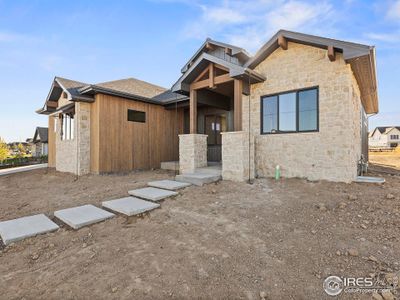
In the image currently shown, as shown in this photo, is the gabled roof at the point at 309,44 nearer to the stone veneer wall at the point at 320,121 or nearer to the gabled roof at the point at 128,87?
the stone veneer wall at the point at 320,121

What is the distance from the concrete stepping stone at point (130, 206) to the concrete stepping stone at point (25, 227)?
1127 millimetres

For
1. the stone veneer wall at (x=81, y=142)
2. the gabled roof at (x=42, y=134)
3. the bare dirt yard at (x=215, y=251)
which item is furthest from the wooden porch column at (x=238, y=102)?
the gabled roof at (x=42, y=134)

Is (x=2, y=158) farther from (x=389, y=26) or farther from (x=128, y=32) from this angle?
(x=389, y=26)

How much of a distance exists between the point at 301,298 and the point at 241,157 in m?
4.76

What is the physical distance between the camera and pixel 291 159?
6.93 m

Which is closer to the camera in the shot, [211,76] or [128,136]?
[211,76]

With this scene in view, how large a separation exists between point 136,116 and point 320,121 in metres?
8.68

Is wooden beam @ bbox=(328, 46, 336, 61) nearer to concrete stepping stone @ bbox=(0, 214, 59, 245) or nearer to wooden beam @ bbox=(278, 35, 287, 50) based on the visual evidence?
wooden beam @ bbox=(278, 35, 287, 50)

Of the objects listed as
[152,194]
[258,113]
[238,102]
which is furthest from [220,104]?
[152,194]

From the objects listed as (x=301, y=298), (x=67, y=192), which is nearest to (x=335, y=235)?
(x=301, y=298)

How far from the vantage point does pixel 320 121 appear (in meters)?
6.42

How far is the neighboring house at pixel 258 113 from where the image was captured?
243 inches

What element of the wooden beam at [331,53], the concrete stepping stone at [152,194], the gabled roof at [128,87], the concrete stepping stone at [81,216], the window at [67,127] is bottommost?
the concrete stepping stone at [81,216]

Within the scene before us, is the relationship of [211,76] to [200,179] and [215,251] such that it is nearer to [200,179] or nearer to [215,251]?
[200,179]
